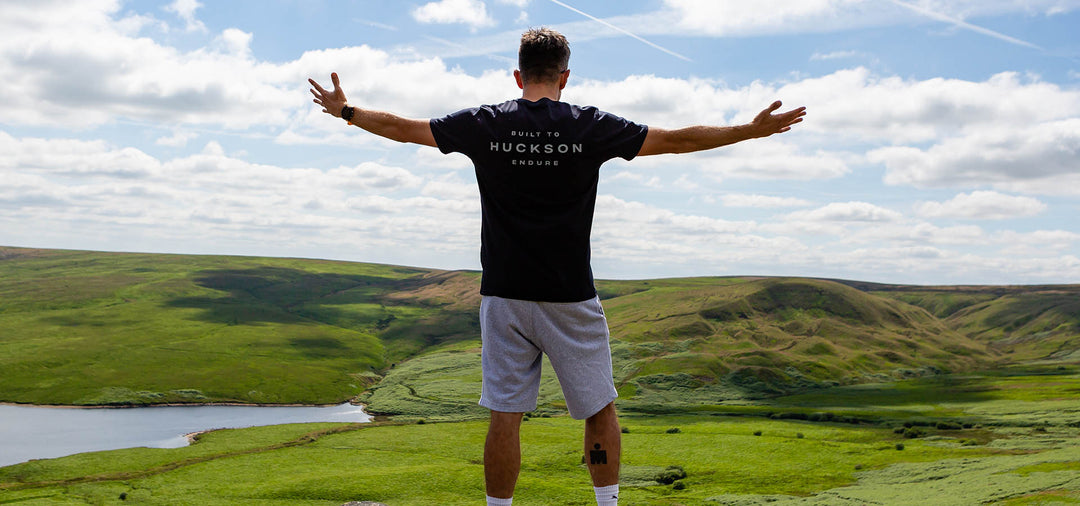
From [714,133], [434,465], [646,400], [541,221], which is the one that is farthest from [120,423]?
[714,133]

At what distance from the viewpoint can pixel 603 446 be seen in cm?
635

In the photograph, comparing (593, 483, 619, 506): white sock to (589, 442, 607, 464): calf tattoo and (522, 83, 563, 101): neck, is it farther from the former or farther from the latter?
(522, 83, 563, 101): neck

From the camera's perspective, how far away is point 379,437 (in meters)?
84.9

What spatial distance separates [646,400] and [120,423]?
77142 millimetres

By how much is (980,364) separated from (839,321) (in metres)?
29.7

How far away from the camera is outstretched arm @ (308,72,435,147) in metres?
6.19

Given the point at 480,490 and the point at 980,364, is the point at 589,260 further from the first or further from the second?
the point at 980,364

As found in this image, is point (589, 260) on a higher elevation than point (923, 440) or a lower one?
higher

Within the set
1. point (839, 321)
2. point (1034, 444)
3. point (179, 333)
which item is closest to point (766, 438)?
point (1034, 444)

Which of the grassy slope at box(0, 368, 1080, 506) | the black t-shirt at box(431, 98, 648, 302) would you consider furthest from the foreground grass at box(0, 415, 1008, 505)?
the black t-shirt at box(431, 98, 648, 302)

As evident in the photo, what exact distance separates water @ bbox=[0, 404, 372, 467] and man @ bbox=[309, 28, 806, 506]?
86455 mm

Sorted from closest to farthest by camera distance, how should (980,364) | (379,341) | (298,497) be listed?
(298,497)
(980,364)
(379,341)

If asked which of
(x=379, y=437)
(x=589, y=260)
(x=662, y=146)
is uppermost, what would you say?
(x=662, y=146)

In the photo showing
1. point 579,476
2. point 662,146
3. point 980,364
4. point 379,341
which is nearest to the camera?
point 662,146
